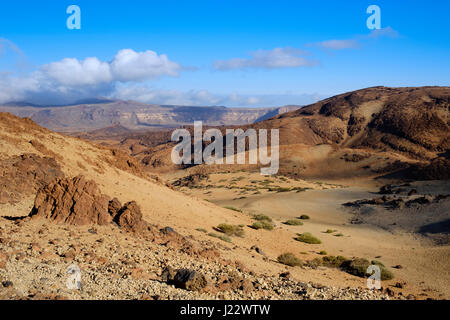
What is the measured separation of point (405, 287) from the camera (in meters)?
11.5

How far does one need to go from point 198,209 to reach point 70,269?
487 inches

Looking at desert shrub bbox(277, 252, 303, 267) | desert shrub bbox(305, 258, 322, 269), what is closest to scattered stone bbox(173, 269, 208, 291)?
desert shrub bbox(277, 252, 303, 267)

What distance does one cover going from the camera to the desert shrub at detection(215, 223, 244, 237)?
631 inches

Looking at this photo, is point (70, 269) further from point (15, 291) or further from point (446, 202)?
point (446, 202)

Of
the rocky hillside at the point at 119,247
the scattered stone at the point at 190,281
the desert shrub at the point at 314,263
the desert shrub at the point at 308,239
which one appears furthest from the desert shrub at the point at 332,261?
the scattered stone at the point at 190,281

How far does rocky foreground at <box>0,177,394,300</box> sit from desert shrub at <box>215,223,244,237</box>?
541cm

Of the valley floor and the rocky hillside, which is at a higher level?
the rocky hillside

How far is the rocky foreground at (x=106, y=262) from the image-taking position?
21.1 feet

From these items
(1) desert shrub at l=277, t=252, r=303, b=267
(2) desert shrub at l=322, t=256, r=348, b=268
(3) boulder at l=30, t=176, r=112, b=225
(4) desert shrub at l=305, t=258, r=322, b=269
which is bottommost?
(2) desert shrub at l=322, t=256, r=348, b=268

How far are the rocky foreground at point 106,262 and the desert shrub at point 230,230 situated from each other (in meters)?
5.41

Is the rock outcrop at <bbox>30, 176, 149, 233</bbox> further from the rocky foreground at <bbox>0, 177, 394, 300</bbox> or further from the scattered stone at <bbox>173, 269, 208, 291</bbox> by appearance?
the scattered stone at <bbox>173, 269, 208, 291</bbox>

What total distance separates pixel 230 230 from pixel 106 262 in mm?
8915

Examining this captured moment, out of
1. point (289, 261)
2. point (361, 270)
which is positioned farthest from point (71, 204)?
point (361, 270)

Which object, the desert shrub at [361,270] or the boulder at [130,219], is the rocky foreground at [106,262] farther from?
the desert shrub at [361,270]
